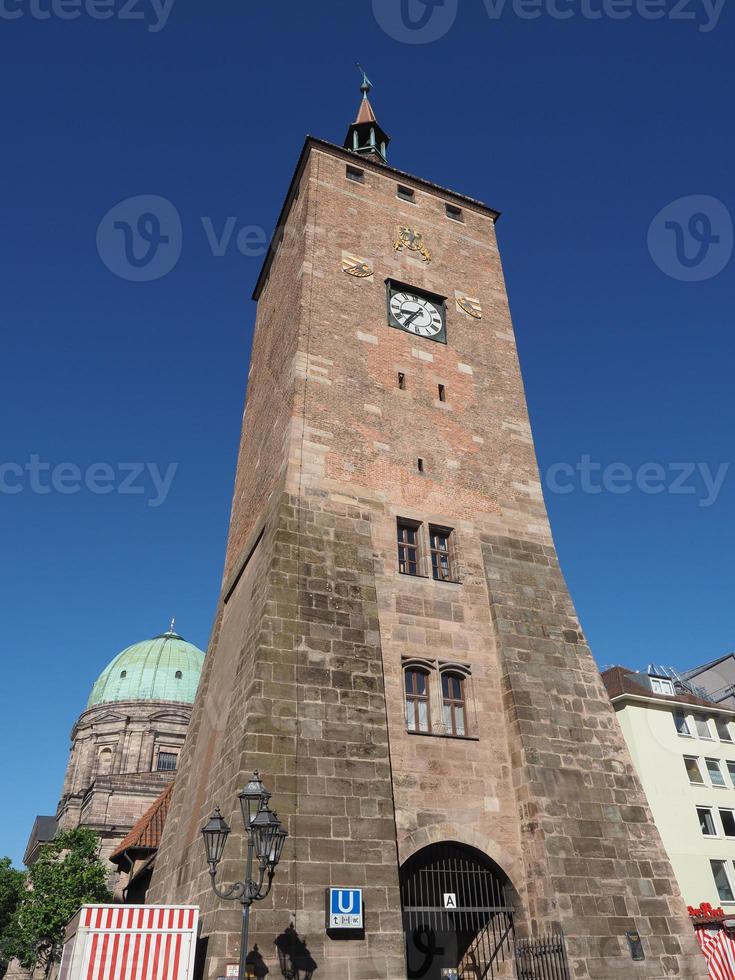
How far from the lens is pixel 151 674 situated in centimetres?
7150

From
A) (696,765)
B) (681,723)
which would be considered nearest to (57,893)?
(696,765)

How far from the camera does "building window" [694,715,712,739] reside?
36.6 metres

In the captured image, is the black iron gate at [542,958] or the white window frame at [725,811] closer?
the black iron gate at [542,958]

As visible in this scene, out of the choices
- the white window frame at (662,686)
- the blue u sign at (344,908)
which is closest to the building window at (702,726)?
the white window frame at (662,686)

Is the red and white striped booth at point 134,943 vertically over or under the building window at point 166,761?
under

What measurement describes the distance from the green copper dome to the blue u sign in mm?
57126

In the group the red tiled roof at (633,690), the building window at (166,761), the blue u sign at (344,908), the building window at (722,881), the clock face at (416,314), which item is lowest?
the blue u sign at (344,908)

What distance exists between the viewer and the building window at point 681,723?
36125mm

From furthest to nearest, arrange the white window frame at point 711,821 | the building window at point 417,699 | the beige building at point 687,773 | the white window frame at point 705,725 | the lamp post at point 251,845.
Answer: the white window frame at point 705,725 < the white window frame at point 711,821 < the beige building at point 687,773 < the building window at point 417,699 < the lamp post at point 251,845

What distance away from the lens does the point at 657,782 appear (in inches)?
1321

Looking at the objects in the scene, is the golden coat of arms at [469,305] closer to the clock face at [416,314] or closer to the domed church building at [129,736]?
the clock face at [416,314]

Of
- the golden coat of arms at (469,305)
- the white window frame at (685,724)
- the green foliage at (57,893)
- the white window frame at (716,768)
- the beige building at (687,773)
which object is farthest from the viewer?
the white window frame at (685,724)

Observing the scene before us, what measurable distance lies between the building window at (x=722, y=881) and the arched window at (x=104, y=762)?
50.4m

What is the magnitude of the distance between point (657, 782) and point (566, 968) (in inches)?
876
